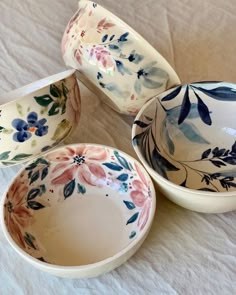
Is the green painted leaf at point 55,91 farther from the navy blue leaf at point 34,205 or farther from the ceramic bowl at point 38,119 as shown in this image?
the navy blue leaf at point 34,205

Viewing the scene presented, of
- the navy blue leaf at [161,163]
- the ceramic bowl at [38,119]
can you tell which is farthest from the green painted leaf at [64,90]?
the navy blue leaf at [161,163]

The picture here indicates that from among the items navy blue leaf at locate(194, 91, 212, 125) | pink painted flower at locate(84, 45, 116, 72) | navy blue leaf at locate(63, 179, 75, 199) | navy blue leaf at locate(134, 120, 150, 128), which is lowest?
navy blue leaf at locate(63, 179, 75, 199)

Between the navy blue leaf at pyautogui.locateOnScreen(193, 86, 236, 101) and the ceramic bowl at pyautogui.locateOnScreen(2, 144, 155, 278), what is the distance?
0.38 ft

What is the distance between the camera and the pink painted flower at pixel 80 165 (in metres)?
0.50

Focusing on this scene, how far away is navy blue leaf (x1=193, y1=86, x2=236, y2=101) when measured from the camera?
53 cm

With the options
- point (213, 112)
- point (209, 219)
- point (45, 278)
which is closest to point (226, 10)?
point (213, 112)

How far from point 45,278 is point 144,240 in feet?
0.29

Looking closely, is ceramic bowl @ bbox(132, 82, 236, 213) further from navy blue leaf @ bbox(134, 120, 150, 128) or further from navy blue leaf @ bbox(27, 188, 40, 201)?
navy blue leaf @ bbox(27, 188, 40, 201)

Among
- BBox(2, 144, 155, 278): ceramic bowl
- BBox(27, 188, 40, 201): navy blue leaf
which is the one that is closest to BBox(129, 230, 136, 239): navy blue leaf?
BBox(2, 144, 155, 278): ceramic bowl

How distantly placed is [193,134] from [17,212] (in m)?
0.20

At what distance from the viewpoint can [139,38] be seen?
1.69 feet

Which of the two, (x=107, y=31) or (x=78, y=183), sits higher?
(x=107, y=31)

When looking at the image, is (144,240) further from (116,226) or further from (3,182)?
(3,182)

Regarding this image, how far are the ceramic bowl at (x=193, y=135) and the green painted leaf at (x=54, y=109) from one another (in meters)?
0.08
